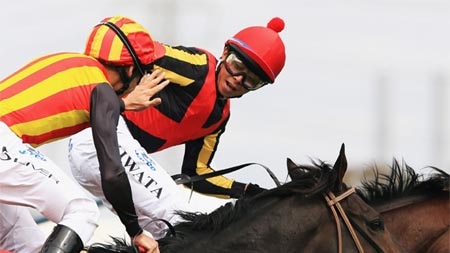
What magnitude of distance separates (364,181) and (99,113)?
1545mm

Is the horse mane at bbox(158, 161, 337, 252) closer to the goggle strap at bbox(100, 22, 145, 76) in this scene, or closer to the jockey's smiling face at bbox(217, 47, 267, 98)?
the goggle strap at bbox(100, 22, 145, 76)

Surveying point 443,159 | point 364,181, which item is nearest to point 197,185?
point 364,181

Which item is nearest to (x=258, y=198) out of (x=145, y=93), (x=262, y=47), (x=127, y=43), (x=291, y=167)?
(x=291, y=167)

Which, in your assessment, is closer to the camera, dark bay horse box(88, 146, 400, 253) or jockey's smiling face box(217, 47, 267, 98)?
dark bay horse box(88, 146, 400, 253)

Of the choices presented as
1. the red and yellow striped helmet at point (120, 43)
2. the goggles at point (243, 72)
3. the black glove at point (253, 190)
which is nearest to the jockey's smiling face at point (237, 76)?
the goggles at point (243, 72)

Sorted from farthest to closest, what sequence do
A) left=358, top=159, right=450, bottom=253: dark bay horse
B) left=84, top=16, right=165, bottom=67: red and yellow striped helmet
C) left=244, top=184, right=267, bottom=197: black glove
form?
left=358, top=159, right=450, bottom=253: dark bay horse
left=244, top=184, right=267, bottom=197: black glove
left=84, top=16, right=165, bottom=67: red and yellow striped helmet

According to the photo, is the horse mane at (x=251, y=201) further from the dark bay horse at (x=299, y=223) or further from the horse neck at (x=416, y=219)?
the horse neck at (x=416, y=219)

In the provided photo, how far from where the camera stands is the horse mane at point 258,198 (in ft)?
13.1

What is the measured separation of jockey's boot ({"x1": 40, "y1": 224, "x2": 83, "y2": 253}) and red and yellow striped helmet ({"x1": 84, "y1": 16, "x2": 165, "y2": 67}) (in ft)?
2.58

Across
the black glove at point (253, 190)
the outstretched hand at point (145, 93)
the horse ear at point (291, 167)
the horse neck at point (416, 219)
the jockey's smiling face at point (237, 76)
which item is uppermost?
the outstretched hand at point (145, 93)

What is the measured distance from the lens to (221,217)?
4.05 m

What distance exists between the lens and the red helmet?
5.14m

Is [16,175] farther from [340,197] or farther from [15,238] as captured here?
[340,197]

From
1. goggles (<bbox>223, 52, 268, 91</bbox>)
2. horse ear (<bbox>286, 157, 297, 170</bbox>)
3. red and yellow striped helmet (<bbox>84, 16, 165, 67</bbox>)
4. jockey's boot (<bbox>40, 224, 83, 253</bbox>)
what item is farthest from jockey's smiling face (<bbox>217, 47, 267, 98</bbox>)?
jockey's boot (<bbox>40, 224, 83, 253</bbox>)
